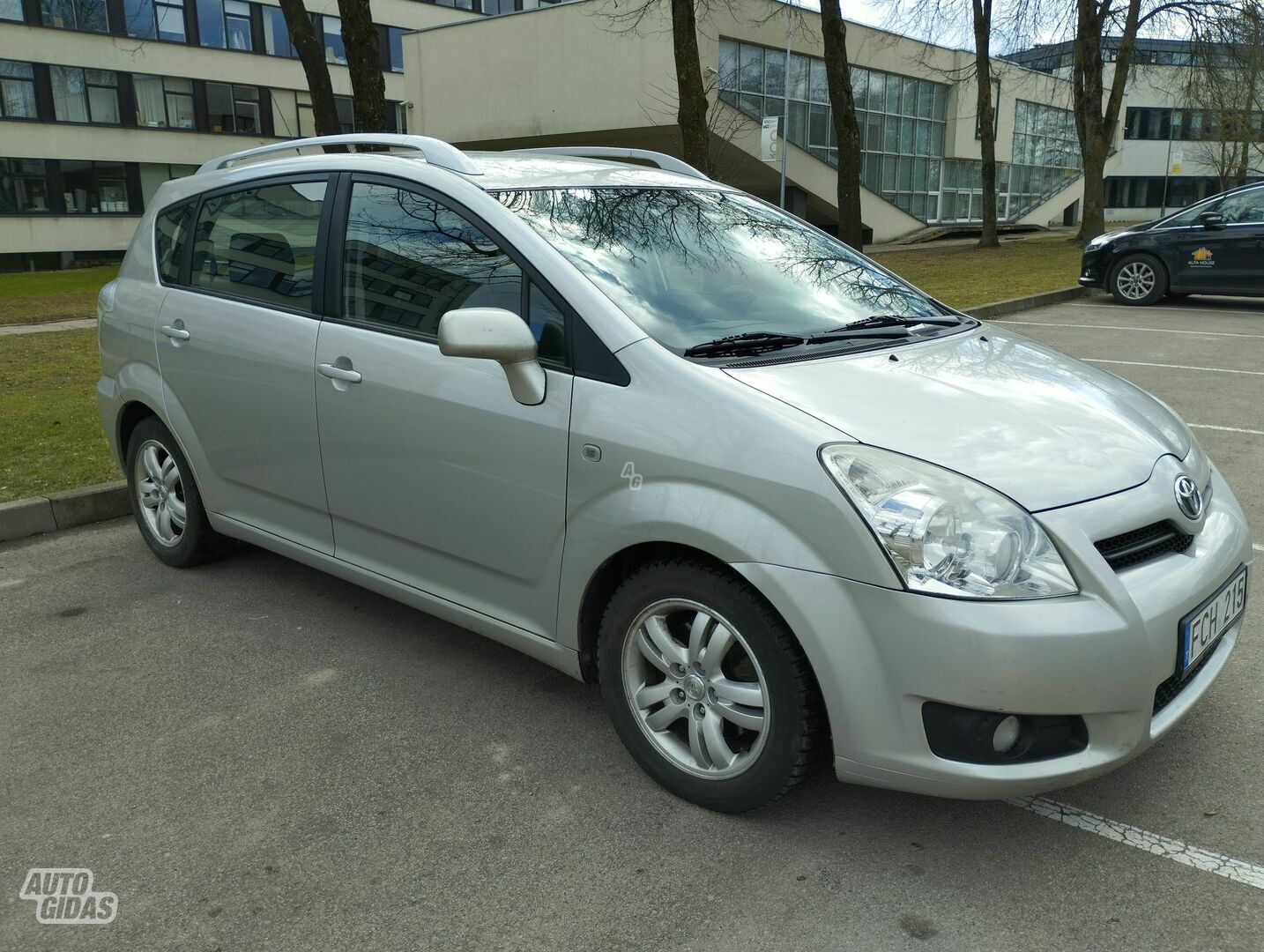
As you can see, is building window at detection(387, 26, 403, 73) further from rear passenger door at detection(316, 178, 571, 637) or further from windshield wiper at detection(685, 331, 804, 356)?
windshield wiper at detection(685, 331, 804, 356)

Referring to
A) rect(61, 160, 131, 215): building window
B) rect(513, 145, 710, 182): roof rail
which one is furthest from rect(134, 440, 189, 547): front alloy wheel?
rect(61, 160, 131, 215): building window

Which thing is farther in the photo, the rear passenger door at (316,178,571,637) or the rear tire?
the rear tire

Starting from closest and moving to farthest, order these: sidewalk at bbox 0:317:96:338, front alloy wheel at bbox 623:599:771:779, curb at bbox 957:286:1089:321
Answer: front alloy wheel at bbox 623:599:771:779 → curb at bbox 957:286:1089:321 → sidewalk at bbox 0:317:96:338

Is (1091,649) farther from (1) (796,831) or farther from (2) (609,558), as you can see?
(2) (609,558)

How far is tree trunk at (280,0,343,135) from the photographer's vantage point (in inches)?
533

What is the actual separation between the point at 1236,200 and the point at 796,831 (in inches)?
524

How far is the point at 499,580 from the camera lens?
3318 mm

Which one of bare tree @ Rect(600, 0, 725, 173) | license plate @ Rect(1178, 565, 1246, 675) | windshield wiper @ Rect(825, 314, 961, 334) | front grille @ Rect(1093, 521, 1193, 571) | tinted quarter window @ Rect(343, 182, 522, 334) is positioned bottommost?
license plate @ Rect(1178, 565, 1246, 675)

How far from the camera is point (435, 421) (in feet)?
11.0

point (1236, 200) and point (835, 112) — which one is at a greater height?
point (835, 112)

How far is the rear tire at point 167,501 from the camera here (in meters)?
4.65

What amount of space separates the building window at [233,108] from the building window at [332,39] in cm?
321

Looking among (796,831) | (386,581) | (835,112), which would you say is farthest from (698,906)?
(835,112)

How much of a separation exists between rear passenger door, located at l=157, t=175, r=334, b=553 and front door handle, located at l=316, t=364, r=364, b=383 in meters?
0.09
